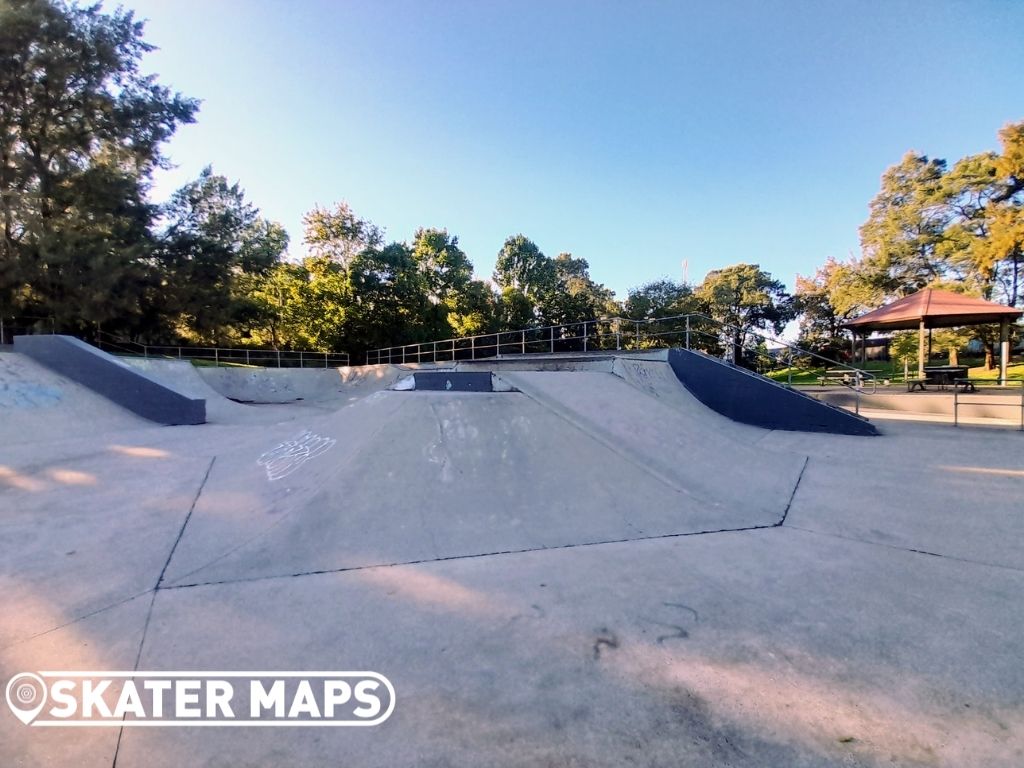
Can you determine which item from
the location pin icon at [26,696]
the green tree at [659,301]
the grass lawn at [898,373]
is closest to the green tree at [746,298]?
the green tree at [659,301]


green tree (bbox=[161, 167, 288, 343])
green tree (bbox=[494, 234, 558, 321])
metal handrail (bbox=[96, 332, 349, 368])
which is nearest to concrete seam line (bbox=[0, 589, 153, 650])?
metal handrail (bbox=[96, 332, 349, 368])

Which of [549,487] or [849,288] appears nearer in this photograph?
[549,487]

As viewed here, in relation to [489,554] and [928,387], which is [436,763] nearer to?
[489,554]

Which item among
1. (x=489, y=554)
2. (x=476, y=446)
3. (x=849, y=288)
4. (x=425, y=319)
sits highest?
(x=849, y=288)

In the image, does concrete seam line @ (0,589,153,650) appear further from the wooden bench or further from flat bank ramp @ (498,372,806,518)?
the wooden bench

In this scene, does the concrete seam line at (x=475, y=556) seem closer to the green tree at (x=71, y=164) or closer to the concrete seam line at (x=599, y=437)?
the concrete seam line at (x=599, y=437)

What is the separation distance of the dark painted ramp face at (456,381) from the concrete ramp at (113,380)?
304 inches

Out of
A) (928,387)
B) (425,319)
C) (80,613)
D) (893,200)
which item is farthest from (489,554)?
(893,200)

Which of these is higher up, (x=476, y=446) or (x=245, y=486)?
(x=476, y=446)

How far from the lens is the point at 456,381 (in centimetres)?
593

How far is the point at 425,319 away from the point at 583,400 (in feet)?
69.4

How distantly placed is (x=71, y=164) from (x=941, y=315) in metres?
30.5

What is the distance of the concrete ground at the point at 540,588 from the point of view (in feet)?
5.76

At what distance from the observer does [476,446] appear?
4.88 metres
